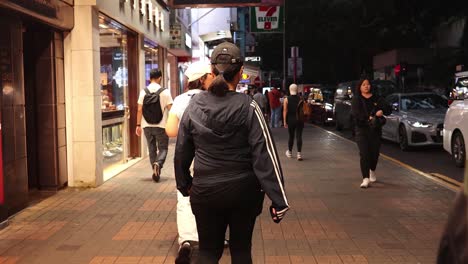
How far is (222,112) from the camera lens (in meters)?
3.64

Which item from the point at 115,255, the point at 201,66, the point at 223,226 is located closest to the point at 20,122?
the point at 115,255

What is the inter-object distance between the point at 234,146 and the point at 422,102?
44.5 feet

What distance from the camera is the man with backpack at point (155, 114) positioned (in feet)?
31.8

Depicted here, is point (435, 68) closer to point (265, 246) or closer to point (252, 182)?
point (265, 246)

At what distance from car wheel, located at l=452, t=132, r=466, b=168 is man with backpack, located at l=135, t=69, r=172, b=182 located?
5.70 meters

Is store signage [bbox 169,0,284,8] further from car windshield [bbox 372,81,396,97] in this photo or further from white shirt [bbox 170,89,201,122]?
car windshield [bbox 372,81,396,97]

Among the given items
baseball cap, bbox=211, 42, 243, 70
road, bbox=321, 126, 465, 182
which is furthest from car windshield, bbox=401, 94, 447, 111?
baseball cap, bbox=211, 42, 243, 70

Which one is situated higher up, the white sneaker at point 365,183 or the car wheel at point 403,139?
the car wheel at point 403,139

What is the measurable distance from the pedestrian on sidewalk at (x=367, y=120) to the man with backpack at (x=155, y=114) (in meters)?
3.03

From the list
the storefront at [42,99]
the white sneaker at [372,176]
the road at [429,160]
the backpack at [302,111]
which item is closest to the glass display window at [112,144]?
the storefront at [42,99]

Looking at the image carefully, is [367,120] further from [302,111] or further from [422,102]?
[422,102]

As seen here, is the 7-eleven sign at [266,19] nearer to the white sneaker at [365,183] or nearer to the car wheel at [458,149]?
the car wheel at [458,149]

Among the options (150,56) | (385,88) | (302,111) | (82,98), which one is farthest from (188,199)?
(385,88)

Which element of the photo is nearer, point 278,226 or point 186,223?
point 186,223
